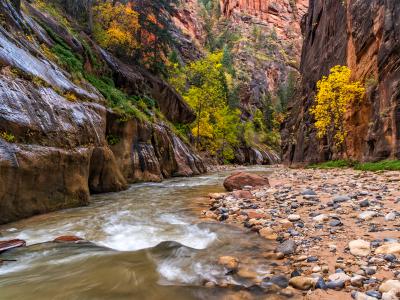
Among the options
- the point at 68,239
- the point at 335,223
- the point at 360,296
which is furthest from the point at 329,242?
the point at 68,239

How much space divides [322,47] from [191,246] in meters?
31.5

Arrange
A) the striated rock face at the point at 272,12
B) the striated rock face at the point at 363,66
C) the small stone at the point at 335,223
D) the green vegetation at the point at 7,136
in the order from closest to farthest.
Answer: the small stone at the point at 335,223 < the green vegetation at the point at 7,136 < the striated rock face at the point at 363,66 < the striated rock face at the point at 272,12

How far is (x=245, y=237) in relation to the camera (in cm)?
568

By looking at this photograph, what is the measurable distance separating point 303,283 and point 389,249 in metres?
1.46

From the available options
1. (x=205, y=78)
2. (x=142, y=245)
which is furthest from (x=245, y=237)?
(x=205, y=78)

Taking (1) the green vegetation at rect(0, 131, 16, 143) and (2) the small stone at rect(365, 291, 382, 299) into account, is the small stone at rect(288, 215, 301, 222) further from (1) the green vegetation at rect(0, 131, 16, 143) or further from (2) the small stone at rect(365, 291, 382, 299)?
(1) the green vegetation at rect(0, 131, 16, 143)

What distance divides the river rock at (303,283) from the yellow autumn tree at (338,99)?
19986 millimetres

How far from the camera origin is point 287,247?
4.70 meters

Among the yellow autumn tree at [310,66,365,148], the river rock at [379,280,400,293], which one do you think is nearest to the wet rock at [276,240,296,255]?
the river rock at [379,280,400,293]

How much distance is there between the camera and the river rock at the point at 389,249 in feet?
12.9

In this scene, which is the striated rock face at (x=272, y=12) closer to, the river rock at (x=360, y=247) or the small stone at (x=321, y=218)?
the small stone at (x=321, y=218)

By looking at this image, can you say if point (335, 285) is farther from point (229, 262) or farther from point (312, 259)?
point (229, 262)

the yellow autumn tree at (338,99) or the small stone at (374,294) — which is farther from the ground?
the yellow autumn tree at (338,99)

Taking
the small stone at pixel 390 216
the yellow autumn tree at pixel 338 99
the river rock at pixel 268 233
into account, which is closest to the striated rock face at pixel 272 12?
the yellow autumn tree at pixel 338 99
